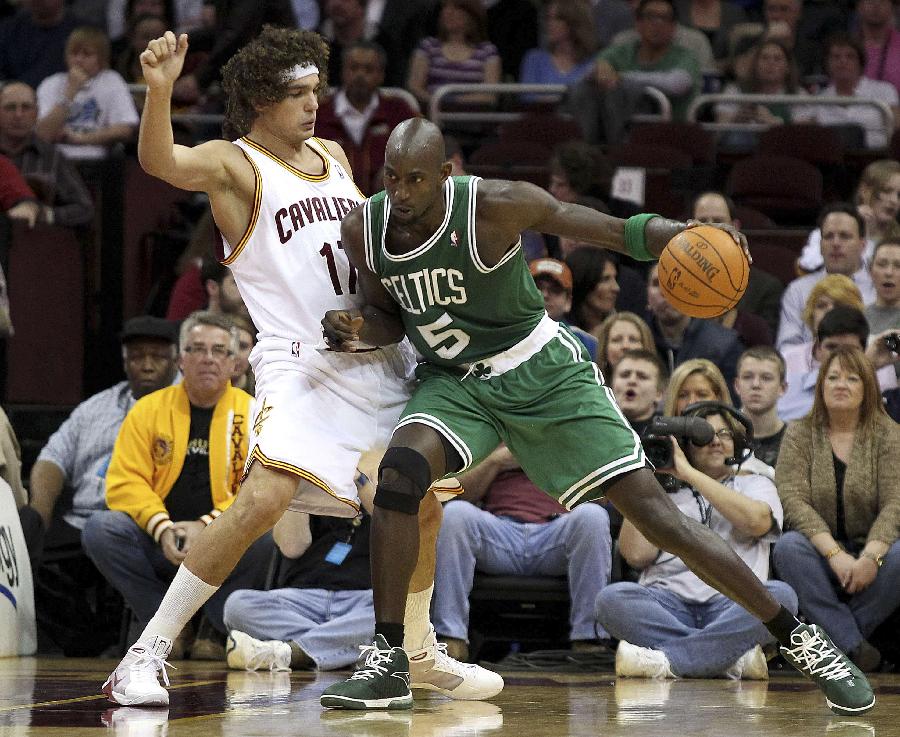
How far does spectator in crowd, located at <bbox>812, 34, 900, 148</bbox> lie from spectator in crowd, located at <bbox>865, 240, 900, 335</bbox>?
3.01m

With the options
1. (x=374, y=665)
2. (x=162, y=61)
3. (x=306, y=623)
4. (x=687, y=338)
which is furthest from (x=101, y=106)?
(x=374, y=665)

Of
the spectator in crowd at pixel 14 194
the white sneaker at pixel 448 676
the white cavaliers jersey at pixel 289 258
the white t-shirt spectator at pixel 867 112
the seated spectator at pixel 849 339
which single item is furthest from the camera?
the white t-shirt spectator at pixel 867 112

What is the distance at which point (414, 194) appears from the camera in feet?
14.9

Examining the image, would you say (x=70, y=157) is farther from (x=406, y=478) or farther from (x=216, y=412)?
(x=406, y=478)

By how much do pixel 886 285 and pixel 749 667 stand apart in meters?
2.57

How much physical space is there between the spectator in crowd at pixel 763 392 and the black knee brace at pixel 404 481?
3.16 metres

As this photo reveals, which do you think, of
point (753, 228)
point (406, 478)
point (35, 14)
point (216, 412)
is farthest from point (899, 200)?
point (35, 14)

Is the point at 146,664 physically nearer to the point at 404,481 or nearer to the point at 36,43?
the point at 404,481

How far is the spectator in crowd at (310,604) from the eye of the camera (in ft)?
22.1

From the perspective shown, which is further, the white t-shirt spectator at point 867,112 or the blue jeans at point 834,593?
the white t-shirt spectator at point 867,112

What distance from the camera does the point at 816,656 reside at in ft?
15.6

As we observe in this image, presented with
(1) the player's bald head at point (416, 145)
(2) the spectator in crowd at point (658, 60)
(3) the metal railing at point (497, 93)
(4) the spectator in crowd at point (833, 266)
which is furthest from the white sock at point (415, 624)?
(2) the spectator in crowd at point (658, 60)

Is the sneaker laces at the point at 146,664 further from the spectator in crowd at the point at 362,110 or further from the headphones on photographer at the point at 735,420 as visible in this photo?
the spectator in crowd at the point at 362,110

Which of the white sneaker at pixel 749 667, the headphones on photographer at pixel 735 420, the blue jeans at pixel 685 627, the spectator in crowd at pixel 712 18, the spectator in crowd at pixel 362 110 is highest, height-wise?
the spectator in crowd at pixel 712 18
